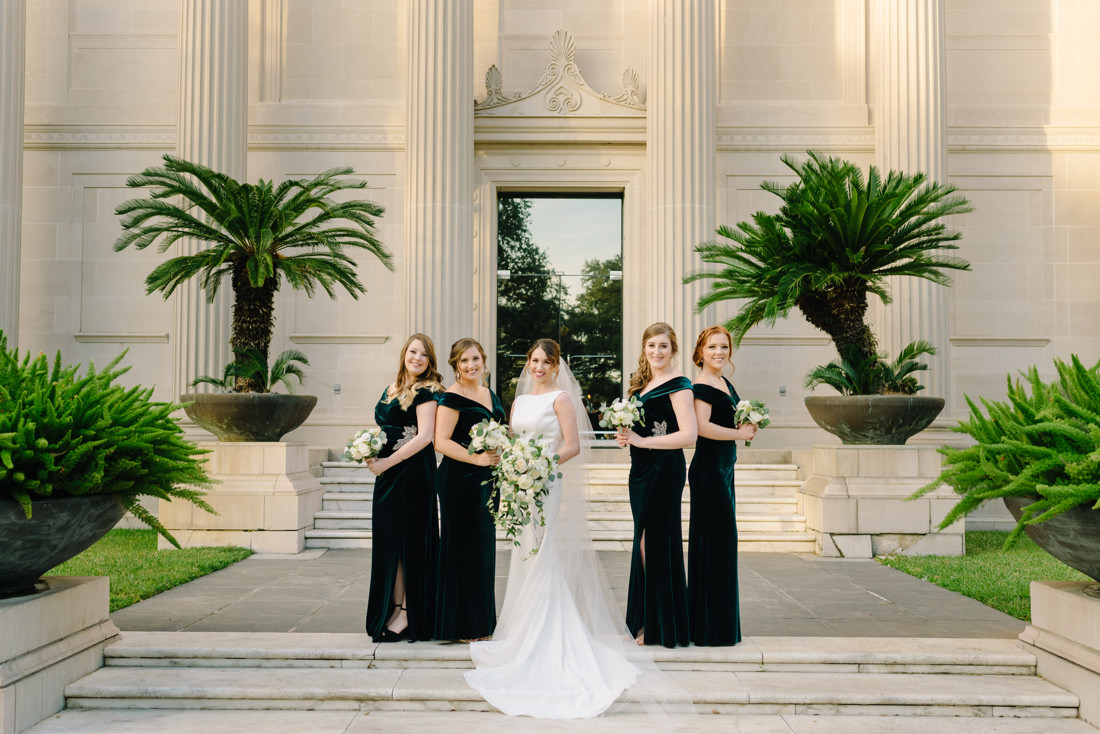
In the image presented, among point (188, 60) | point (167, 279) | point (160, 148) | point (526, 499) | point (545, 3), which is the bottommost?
point (526, 499)

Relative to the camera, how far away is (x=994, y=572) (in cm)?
1021

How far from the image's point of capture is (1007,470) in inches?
233

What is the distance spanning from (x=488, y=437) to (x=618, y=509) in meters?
7.47

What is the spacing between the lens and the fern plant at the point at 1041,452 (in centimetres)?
532

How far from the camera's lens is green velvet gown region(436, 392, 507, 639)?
6539mm

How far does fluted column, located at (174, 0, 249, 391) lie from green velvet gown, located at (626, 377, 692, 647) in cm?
1104

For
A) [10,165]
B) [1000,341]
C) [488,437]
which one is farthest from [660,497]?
[10,165]

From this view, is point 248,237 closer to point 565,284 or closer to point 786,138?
point 565,284

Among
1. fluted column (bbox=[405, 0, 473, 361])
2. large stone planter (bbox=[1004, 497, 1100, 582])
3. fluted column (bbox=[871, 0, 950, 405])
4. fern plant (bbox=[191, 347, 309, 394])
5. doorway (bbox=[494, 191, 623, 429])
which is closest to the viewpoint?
large stone planter (bbox=[1004, 497, 1100, 582])

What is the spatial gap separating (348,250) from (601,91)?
5.96 meters

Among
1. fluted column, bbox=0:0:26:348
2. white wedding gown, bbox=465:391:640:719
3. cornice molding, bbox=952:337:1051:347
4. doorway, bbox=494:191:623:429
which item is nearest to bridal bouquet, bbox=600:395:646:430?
white wedding gown, bbox=465:391:640:719

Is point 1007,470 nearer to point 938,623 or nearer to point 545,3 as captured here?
point 938,623

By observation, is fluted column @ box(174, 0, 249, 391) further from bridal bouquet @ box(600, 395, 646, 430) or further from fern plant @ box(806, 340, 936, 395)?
bridal bouquet @ box(600, 395, 646, 430)

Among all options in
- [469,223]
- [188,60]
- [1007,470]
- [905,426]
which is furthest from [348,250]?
[1007,470]
